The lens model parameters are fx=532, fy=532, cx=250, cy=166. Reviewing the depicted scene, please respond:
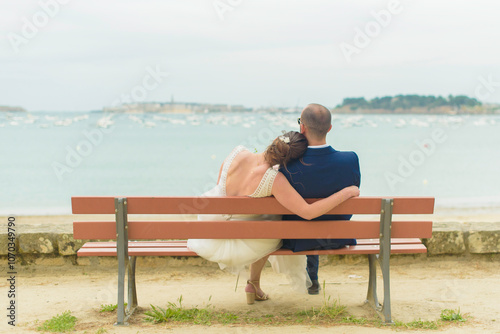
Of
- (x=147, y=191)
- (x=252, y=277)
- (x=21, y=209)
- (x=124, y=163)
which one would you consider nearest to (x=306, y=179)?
(x=252, y=277)

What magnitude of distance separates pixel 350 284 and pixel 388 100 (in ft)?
165

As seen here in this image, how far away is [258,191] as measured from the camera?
3404mm

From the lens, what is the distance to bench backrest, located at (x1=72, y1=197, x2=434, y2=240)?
3375 mm

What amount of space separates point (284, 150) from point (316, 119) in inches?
11.8

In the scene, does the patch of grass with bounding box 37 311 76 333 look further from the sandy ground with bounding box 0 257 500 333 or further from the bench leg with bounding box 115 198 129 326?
the bench leg with bounding box 115 198 129 326

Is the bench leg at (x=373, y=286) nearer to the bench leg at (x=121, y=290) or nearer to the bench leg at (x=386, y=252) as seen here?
the bench leg at (x=386, y=252)

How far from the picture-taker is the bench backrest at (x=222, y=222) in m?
3.38

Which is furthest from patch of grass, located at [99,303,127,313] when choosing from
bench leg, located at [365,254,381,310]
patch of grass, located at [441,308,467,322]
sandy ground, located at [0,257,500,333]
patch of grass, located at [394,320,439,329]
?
patch of grass, located at [441,308,467,322]

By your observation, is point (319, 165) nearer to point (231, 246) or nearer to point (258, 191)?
point (258, 191)

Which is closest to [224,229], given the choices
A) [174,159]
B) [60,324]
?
[60,324]

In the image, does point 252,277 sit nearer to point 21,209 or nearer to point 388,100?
point 21,209

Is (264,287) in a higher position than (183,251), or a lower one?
lower

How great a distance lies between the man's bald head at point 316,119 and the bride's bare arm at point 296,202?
374mm

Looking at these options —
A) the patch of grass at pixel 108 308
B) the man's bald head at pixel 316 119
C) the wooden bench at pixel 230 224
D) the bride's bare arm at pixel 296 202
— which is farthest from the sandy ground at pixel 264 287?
the man's bald head at pixel 316 119
